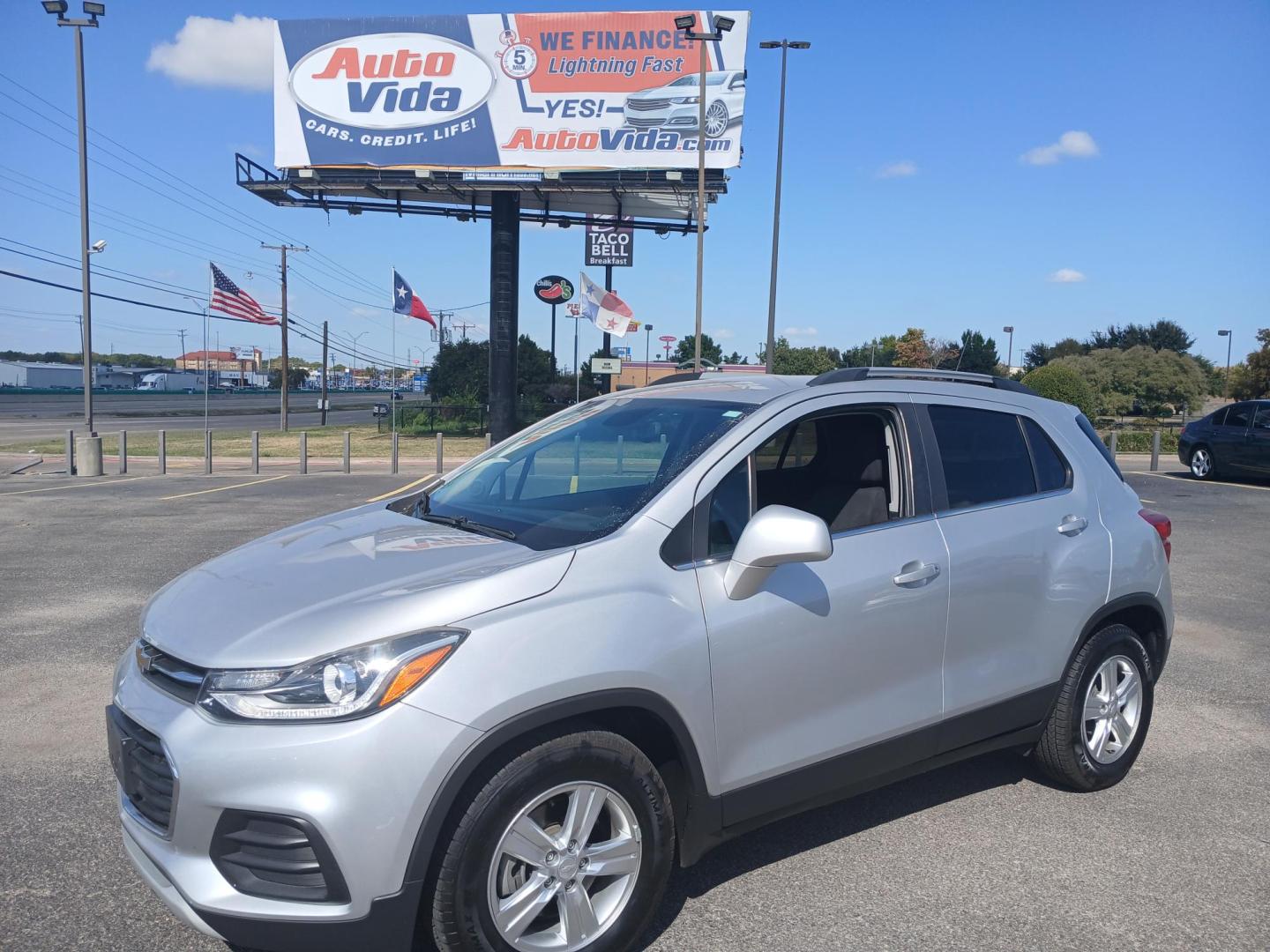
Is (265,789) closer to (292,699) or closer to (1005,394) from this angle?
(292,699)

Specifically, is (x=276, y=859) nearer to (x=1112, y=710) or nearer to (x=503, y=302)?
(x=1112, y=710)

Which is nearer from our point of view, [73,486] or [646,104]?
[73,486]

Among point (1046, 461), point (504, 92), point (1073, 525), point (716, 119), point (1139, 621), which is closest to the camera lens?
point (1073, 525)

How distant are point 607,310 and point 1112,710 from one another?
28190 millimetres

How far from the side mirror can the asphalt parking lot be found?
1.24 m

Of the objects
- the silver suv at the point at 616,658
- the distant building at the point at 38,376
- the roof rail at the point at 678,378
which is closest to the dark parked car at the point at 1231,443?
the silver suv at the point at 616,658

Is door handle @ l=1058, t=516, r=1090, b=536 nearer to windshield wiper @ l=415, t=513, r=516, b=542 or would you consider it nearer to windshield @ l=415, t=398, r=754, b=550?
windshield @ l=415, t=398, r=754, b=550

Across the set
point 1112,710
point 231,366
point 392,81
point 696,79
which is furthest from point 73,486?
point 231,366

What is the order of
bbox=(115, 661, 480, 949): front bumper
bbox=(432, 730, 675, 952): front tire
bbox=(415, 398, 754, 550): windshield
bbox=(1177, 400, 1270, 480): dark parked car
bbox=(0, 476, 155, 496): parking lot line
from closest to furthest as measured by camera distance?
bbox=(115, 661, 480, 949): front bumper, bbox=(432, 730, 675, 952): front tire, bbox=(415, 398, 754, 550): windshield, bbox=(0, 476, 155, 496): parking lot line, bbox=(1177, 400, 1270, 480): dark parked car

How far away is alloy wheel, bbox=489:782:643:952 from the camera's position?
9.10 ft

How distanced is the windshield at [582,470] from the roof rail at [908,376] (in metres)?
0.42

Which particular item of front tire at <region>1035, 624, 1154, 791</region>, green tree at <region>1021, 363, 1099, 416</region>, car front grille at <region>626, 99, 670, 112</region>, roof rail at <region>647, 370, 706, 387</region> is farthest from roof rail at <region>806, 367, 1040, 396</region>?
green tree at <region>1021, 363, 1099, 416</region>

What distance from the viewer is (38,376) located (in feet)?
413

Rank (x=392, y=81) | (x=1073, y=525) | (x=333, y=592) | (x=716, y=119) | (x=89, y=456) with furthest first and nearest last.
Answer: (x=392, y=81) → (x=716, y=119) → (x=89, y=456) → (x=1073, y=525) → (x=333, y=592)
